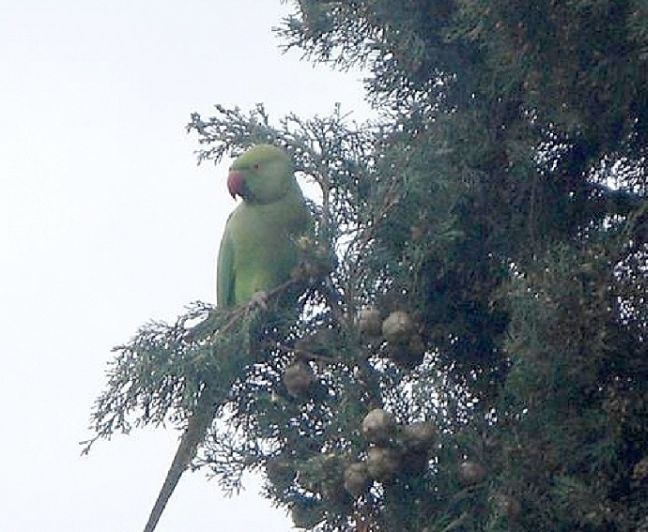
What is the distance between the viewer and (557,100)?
2.51 m

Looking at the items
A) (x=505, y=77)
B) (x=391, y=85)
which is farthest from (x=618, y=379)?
(x=391, y=85)

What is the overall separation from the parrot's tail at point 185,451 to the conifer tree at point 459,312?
0.11 feet

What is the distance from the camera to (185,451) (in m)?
2.80

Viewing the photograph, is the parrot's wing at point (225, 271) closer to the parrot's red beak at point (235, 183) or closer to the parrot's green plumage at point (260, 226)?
the parrot's green plumage at point (260, 226)

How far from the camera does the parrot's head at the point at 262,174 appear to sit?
→ 3055mm

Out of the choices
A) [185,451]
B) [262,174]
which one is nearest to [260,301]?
[185,451]

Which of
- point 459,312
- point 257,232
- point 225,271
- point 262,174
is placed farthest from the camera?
point 225,271

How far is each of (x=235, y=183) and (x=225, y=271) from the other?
0.32 meters

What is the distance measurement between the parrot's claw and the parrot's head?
1.28ft

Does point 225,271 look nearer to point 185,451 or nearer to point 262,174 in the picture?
point 262,174

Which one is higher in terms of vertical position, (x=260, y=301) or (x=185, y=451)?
(x=260, y=301)

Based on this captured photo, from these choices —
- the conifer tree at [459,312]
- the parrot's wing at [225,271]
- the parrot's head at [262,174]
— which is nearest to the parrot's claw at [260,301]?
the conifer tree at [459,312]

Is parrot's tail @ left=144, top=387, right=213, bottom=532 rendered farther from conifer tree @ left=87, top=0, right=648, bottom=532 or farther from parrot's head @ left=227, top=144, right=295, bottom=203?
parrot's head @ left=227, top=144, right=295, bottom=203

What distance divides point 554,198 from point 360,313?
1.55ft
